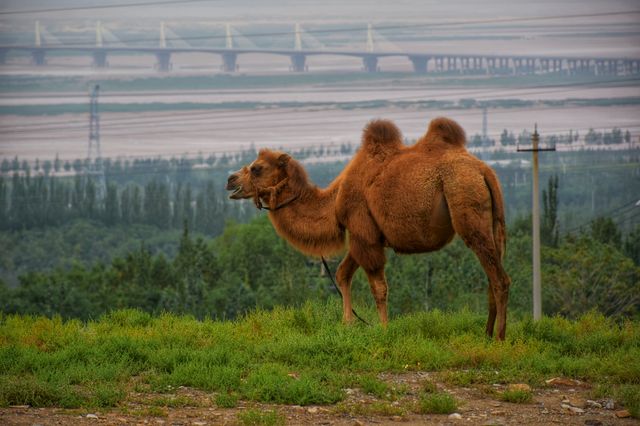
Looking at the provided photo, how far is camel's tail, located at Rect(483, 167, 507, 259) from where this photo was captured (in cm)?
1284

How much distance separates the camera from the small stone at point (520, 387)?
35.7 ft

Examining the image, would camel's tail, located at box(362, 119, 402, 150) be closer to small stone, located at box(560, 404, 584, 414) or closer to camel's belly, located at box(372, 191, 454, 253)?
camel's belly, located at box(372, 191, 454, 253)

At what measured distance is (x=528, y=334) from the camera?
13055 millimetres

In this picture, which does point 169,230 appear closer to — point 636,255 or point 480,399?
point 636,255

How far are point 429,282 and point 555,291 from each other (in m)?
7.87

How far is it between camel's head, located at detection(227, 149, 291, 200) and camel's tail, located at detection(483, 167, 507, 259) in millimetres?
2914

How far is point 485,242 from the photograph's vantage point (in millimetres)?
12734

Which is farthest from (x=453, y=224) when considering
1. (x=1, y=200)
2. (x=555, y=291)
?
(x=1, y=200)

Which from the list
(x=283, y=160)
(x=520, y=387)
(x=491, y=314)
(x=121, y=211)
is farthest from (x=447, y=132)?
(x=121, y=211)

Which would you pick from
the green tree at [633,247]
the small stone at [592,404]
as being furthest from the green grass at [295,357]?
the green tree at [633,247]

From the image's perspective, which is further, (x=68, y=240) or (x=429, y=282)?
(x=68, y=240)

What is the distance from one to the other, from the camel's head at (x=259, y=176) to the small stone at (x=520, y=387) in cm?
478

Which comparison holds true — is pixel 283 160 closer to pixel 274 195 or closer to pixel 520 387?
pixel 274 195

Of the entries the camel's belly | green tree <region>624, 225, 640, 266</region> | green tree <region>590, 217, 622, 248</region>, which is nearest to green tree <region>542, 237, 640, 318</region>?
green tree <region>624, 225, 640, 266</region>
